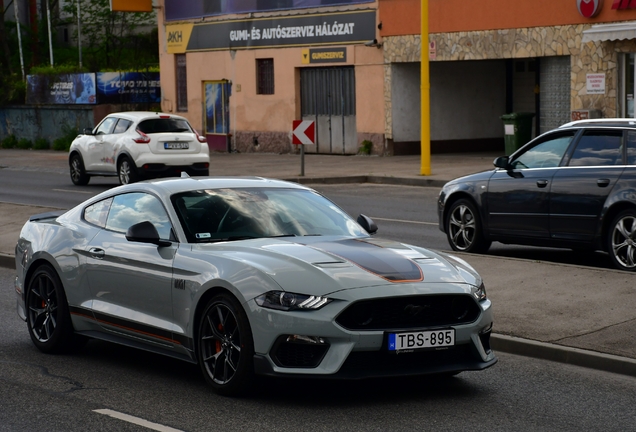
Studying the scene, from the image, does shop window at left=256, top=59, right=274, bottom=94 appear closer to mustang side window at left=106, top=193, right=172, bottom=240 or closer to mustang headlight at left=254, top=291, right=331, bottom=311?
mustang side window at left=106, top=193, right=172, bottom=240

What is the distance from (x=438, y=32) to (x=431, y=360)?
82.4 ft

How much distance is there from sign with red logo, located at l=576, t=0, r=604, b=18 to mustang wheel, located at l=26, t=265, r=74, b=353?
2081 cm

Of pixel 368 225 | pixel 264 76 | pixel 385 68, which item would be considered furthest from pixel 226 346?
pixel 264 76

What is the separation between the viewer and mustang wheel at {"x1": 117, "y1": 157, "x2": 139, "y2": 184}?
2447cm

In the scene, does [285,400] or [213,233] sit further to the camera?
[213,233]

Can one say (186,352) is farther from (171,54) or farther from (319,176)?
(171,54)

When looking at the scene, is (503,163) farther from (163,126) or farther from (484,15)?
(484,15)

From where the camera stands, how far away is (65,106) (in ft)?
143

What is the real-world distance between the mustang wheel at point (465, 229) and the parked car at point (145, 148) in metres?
11.9

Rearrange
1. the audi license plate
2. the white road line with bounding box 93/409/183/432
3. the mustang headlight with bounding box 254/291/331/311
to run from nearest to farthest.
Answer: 1. the white road line with bounding box 93/409/183/432
2. the mustang headlight with bounding box 254/291/331/311
3. the audi license plate

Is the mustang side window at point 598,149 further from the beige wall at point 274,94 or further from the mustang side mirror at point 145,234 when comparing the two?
the beige wall at point 274,94

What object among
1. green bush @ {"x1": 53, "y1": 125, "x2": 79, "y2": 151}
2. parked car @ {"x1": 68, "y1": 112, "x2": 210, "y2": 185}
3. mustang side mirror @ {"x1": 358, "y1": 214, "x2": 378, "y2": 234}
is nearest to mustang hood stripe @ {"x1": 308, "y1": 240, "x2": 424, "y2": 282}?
mustang side mirror @ {"x1": 358, "y1": 214, "x2": 378, "y2": 234}

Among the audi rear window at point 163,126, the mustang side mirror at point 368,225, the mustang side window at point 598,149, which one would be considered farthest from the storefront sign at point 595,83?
the mustang side mirror at point 368,225

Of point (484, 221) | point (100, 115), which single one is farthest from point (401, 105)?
point (484, 221)
